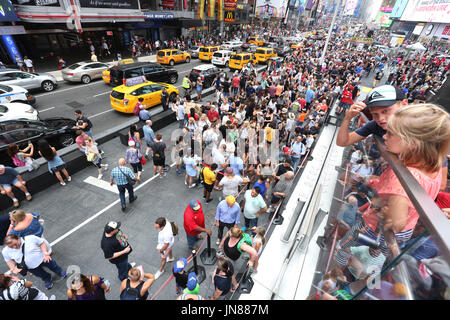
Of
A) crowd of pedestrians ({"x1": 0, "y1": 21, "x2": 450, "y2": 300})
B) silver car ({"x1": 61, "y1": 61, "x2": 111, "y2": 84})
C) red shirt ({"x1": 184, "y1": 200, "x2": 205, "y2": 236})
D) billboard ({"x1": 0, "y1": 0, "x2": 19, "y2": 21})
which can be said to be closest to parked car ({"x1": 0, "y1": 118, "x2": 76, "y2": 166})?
crowd of pedestrians ({"x1": 0, "y1": 21, "x2": 450, "y2": 300})

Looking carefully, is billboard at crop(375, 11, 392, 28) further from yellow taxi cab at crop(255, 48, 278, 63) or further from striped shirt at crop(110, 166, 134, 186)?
striped shirt at crop(110, 166, 134, 186)

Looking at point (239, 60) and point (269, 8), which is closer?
point (239, 60)

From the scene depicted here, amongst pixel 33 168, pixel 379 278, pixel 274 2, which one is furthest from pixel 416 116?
pixel 274 2

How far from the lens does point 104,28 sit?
2517cm

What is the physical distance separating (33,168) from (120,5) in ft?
80.9

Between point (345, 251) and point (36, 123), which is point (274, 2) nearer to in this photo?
point (36, 123)

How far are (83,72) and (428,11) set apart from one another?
196 ft

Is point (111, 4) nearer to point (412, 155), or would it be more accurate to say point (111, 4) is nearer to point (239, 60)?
point (239, 60)

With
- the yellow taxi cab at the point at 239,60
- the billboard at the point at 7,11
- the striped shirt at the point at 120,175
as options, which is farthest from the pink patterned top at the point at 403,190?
the billboard at the point at 7,11

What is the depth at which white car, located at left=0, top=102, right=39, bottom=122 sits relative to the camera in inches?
344

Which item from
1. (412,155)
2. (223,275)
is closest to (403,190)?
(412,155)

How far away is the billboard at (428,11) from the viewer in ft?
109

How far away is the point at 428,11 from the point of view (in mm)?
39688

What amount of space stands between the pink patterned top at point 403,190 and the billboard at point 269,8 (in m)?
64.1
